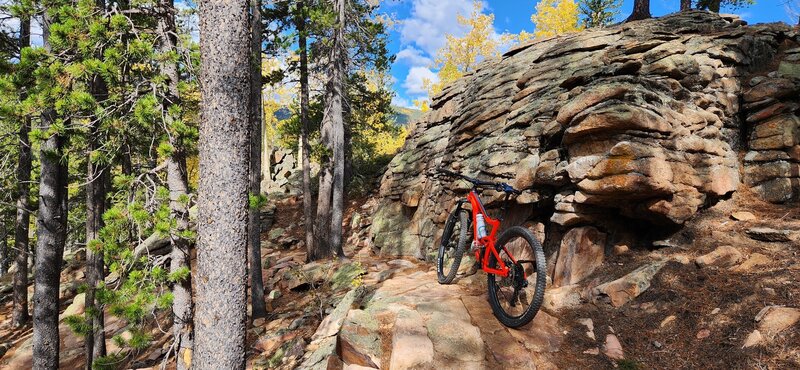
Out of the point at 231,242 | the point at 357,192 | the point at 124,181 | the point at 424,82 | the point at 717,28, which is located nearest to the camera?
the point at 231,242

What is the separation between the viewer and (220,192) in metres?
3.77

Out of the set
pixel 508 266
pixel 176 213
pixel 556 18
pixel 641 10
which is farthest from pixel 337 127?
pixel 556 18

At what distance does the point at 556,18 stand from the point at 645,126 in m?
20.9

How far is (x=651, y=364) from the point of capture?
388 centimetres

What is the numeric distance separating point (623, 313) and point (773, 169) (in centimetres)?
394

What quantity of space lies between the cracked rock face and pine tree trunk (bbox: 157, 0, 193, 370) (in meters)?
4.06

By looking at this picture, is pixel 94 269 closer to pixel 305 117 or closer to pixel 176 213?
pixel 176 213

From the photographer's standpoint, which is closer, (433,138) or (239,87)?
(239,87)

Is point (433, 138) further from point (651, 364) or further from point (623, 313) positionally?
point (651, 364)

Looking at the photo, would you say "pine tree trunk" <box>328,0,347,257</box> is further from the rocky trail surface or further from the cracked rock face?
the rocky trail surface

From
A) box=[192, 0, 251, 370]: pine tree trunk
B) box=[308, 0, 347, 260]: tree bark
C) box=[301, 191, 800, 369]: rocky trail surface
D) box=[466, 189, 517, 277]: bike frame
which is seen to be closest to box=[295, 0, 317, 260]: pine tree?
box=[308, 0, 347, 260]: tree bark

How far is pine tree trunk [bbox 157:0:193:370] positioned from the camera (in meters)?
4.78

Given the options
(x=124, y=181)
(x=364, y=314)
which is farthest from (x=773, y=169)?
(x=124, y=181)

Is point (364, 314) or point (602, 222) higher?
point (602, 222)
